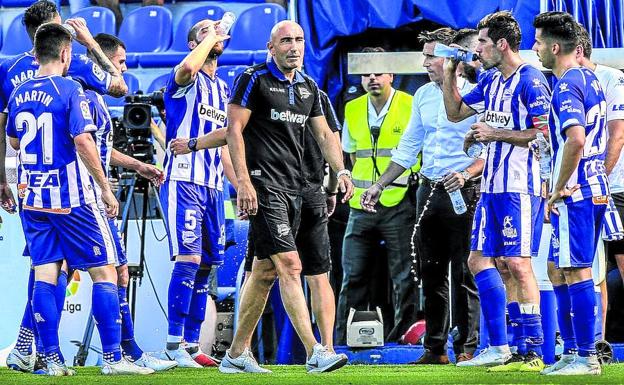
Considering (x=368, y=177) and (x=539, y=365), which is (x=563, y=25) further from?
(x=368, y=177)

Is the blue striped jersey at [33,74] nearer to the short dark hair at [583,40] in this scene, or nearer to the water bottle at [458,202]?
the water bottle at [458,202]

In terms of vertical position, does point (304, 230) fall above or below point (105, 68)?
below

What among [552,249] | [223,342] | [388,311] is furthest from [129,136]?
[552,249]

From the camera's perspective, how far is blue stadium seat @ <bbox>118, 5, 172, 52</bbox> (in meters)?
13.5

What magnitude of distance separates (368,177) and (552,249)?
119 inches

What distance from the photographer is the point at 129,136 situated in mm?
8828

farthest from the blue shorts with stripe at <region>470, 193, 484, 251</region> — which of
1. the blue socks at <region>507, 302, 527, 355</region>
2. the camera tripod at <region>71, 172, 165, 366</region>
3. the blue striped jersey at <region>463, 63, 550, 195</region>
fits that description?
the camera tripod at <region>71, 172, 165, 366</region>

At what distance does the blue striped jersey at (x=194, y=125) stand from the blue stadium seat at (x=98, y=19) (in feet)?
16.7

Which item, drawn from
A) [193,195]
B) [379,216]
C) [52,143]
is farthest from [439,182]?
[52,143]

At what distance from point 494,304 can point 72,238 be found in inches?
101

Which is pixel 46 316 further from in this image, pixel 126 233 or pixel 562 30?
pixel 562 30

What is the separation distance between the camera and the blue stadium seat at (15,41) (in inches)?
536

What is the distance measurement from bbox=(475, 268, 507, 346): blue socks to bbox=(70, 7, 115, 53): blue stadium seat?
702cm

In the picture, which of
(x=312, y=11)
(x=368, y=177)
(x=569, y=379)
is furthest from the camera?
(x=312, y=11)
